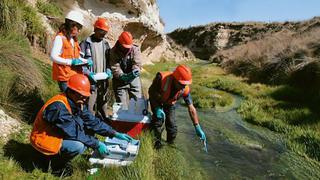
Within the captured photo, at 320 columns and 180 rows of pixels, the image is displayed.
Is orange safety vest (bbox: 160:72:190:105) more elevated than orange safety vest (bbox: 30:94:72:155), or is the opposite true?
orange safety vest (bbox: 160:72:190:105)

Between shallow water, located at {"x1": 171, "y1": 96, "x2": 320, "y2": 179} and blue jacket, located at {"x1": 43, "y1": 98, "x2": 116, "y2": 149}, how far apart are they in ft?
6.88

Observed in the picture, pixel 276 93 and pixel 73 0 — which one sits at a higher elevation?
pixel 73 0

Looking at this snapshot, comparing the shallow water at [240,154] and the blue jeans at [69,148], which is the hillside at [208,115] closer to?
the shallow water at [240,154]

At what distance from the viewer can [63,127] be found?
4.44 m

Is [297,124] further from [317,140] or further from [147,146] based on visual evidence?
[147,146]

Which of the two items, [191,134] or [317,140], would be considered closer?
[317,140]

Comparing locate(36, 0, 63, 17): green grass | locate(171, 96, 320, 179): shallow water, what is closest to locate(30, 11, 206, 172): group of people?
locate(171, 96, 320, 179): shallow water

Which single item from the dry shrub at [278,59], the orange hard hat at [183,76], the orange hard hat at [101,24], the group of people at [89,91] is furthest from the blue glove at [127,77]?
the dry shrub at [278,59]

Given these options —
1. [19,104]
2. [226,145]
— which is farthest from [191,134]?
[19,104]

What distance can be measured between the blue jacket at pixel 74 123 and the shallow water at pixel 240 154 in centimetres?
210

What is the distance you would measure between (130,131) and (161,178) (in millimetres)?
1212

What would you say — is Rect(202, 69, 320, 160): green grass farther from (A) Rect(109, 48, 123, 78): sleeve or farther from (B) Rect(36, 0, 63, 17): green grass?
(B) Rect(36, 0, 63, 17): green grass

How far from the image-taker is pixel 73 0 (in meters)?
17.3

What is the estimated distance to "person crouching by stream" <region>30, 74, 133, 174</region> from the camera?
440cm
